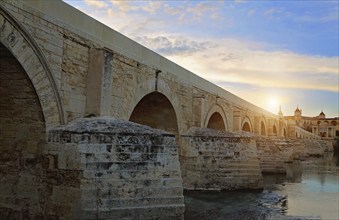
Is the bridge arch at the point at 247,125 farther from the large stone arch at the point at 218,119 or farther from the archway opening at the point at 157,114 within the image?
the archway opening at the point at 157,114

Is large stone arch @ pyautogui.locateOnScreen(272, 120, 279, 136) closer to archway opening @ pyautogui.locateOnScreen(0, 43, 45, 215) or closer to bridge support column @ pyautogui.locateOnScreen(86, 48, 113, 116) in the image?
bridge support column @ pyautogui.locateOnScreen(86, 48, 113, 116)

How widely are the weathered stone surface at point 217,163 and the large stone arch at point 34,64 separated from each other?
6.09m

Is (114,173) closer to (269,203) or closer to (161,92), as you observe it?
(161,92)

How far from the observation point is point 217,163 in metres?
12.3

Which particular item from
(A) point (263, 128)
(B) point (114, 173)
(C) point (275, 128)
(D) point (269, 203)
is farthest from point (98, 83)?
(C) point (275, 128)

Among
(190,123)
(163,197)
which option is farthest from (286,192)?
(163,197)

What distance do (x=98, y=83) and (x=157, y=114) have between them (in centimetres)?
536

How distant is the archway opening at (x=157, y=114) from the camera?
40.7 ft

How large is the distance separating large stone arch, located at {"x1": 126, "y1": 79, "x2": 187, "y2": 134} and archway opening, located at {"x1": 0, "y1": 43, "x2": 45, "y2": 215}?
9.54 feet

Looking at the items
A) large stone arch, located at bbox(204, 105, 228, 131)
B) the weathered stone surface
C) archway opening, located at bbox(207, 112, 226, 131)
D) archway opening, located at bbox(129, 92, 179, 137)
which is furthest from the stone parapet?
archway opening, located at bbox(207, 112, 226, 131)

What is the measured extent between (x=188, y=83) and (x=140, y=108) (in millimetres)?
2062

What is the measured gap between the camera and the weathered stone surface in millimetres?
12211

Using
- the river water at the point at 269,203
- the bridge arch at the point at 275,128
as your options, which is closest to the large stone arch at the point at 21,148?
the river water at the point at 269,203

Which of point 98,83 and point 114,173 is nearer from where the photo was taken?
point 114,173
